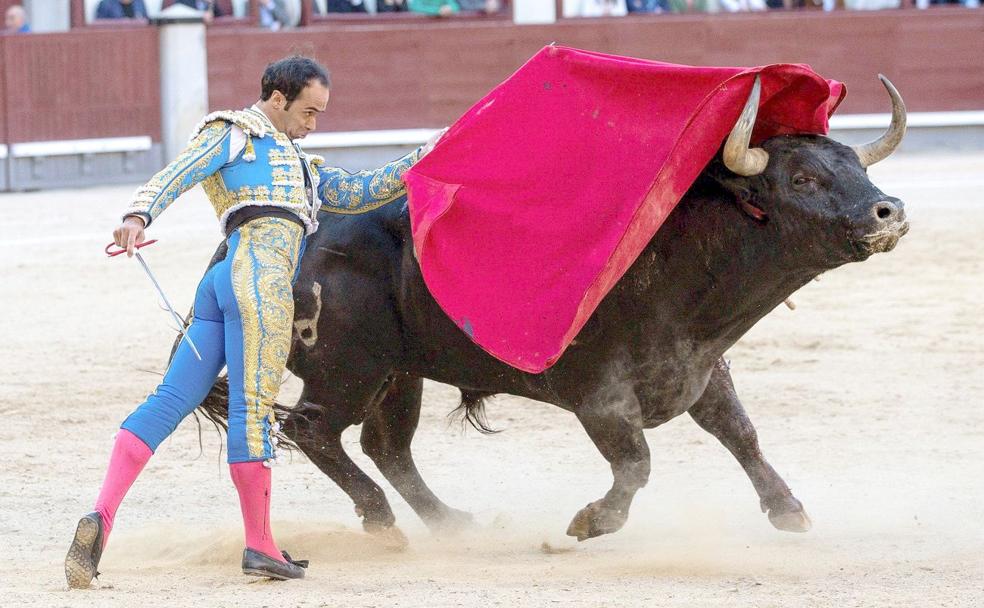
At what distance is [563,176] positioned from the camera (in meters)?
3.86

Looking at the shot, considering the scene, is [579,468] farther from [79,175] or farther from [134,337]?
[79,175]

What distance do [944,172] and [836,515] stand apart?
8.22 meters

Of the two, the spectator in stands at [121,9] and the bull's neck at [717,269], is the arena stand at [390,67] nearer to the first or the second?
the spectator in stands at [121,9]

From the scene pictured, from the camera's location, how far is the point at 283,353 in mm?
3553

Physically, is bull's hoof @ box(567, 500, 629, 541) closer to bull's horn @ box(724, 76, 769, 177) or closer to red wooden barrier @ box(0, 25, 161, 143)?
bull's horn @ box(724, 76, 769, 177)

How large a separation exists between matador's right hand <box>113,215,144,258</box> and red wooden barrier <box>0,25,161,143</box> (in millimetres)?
8662

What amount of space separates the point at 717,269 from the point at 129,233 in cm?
135

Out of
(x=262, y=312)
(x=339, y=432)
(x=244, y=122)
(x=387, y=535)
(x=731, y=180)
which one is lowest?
(x=387, y=535)

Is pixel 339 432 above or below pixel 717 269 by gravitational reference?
below

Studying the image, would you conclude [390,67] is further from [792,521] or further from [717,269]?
[717,269]

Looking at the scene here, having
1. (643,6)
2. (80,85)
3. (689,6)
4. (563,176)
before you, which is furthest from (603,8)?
(563,176)

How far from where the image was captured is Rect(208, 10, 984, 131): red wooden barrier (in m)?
12.7

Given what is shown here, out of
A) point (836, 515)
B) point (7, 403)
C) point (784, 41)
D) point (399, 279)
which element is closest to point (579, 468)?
point (836, 515)

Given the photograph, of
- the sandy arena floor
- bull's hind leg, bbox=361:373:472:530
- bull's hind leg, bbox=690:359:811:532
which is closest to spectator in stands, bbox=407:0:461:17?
the sandy arena floor
